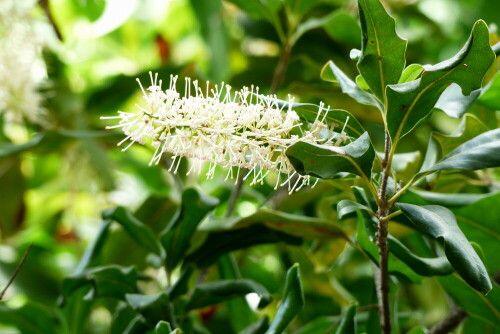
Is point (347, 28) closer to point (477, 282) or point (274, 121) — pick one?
point (274, 121)

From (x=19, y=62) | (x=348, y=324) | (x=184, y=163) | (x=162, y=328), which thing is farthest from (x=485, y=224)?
(x=19, y=62)

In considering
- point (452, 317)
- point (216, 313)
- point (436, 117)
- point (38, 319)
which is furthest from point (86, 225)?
point (452, 317)

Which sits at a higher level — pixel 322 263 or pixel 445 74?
pixel 445 74

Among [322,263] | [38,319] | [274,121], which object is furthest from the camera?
[322,263]

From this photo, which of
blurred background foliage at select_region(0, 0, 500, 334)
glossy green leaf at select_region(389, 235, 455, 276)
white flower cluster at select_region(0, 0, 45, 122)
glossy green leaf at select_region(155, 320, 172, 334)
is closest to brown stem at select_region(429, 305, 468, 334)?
blurred background foliage at select_region(0, 0, 500, 334)

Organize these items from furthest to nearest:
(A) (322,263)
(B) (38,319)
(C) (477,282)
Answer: (A) (322,263)
(B) (38,319)
(C) (477,282)

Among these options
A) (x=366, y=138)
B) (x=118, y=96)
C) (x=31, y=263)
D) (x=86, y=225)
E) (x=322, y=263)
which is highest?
(x=366, y=138)

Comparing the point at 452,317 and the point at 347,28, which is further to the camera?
the point at 347,28

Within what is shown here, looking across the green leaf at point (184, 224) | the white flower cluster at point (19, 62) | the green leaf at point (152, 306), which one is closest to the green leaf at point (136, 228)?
the green leaf at point (184, 224)
